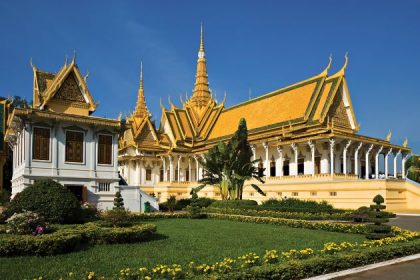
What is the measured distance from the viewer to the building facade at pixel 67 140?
71.8 ft

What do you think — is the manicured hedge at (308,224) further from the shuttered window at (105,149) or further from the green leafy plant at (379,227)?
the shuttered window at (105,149)

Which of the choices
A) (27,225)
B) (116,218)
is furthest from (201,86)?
(27,225)

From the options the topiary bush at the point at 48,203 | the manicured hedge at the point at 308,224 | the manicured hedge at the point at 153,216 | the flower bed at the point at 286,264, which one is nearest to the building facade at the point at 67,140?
the manicured hedge at the point at 153,216

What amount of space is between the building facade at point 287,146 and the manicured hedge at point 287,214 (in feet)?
23.3

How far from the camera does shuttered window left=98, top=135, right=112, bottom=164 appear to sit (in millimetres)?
24109

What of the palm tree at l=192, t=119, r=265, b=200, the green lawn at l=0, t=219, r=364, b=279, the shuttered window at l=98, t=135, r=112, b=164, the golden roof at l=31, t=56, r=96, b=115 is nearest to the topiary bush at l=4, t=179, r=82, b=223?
the green lawn at l=0, t=219, r=364, b=279

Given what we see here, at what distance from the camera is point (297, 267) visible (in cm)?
795

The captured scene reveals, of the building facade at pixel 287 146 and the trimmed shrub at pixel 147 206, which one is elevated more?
the building facade at pixel 287 146

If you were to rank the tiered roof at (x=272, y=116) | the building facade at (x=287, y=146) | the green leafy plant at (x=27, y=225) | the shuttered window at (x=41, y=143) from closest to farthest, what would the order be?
the green leafy plant at (x=27, y=225), the shuttered window at (x=41, y=143), the building facade at (x=287, y=146), the tiered roof at (x=272, y=116)

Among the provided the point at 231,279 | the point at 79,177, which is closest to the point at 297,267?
the point at 231,279

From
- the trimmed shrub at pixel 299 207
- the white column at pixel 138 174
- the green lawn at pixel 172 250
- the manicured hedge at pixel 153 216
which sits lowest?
the manicured hedge at pixel 153 216

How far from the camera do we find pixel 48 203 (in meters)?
15.1

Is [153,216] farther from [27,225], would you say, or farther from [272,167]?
[272,167]

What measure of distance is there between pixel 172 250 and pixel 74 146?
14.4 meters
